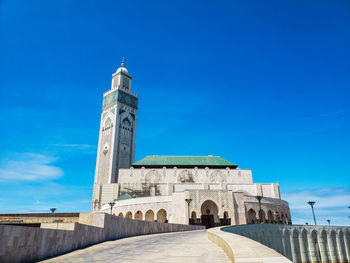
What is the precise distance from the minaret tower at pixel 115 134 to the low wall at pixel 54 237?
43.6 meters

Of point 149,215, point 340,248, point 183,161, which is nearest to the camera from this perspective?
point 149,215

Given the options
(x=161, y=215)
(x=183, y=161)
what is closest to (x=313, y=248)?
(x=161, y=215)

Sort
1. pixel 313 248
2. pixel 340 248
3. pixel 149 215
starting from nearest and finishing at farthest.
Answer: pixel 313 248 → pixel 149 215 → pixel 340 248

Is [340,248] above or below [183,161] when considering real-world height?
below

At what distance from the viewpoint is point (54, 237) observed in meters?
7.50

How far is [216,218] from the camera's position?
40406mm

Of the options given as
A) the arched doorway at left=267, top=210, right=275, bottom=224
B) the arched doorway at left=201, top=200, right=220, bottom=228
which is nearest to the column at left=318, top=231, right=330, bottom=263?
the arched doorway at left=267, top=210, right=275, bottom=224

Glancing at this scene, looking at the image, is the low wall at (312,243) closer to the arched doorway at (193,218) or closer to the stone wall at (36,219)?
the arched doorway at (193,218)

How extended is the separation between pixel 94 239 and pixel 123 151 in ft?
177

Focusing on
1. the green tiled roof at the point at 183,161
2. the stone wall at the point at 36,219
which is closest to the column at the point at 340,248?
the green tiled roof at the point at 183,161

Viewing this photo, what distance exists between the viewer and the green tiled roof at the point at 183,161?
5809 centimetres

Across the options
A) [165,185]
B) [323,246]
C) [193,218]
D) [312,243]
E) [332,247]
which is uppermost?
[165,185]

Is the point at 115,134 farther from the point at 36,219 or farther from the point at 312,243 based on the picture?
the point at 312,243

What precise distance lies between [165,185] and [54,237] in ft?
152
